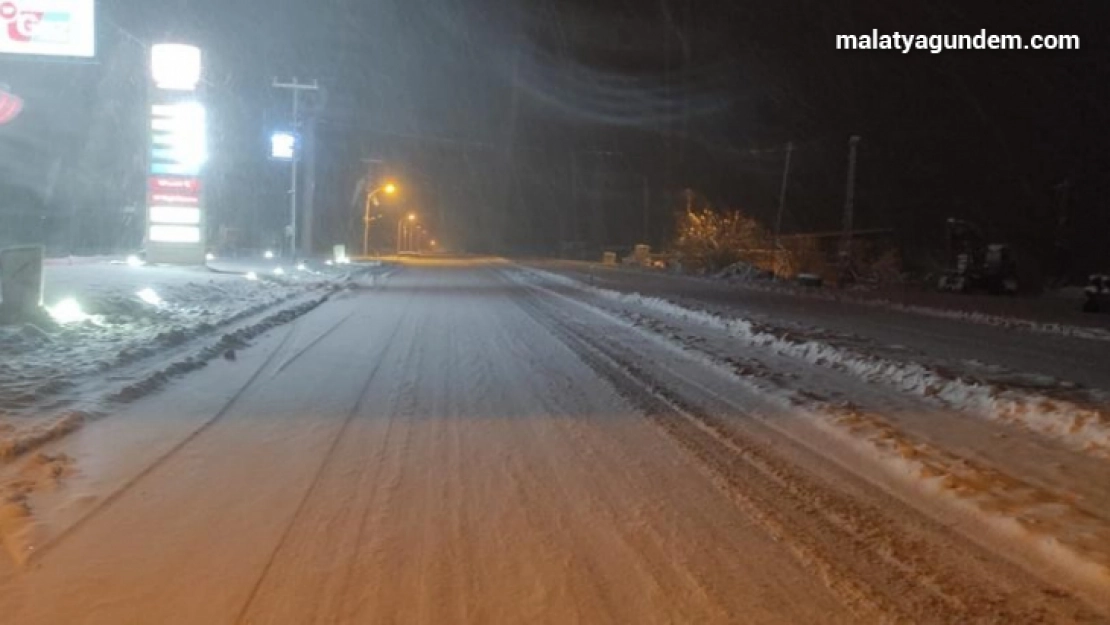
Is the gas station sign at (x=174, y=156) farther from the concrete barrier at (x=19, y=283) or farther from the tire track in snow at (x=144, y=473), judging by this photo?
the tire track in snow at (x=144, y=473)


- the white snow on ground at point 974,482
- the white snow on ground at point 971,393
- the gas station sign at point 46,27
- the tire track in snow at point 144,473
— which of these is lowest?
the tire track in snow at point 144,473

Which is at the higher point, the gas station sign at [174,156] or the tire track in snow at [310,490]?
the gas station sign at [174,156]

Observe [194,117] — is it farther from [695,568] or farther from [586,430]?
[695,568]

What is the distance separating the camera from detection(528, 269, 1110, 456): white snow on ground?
34.0 feet

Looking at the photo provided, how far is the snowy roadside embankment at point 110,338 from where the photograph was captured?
10742mm

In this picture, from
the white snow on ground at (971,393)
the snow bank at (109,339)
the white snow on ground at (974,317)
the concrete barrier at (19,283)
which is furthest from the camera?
the white snow on ground at (974,317)

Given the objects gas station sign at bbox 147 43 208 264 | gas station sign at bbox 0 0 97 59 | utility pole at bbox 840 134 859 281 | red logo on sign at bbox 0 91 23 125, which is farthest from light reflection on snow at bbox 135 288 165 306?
utility pole at bbox 840 134 859 281

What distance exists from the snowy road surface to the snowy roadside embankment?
1.73 ft

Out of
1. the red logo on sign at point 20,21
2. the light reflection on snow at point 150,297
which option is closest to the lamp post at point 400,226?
the red logo on sign at point 20,21

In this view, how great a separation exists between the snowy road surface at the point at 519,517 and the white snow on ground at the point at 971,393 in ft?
1.41

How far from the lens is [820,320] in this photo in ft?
81.0

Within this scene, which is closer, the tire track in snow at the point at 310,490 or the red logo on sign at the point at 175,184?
the tire track in snow at the point at 310,490

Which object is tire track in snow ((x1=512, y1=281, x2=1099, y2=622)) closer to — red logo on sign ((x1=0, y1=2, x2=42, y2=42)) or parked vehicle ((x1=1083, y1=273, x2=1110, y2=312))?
parked vehicle ((x1=1083, y1=273, x2=1110, y2=312))

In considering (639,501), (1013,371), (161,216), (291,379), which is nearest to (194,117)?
(161,216)
